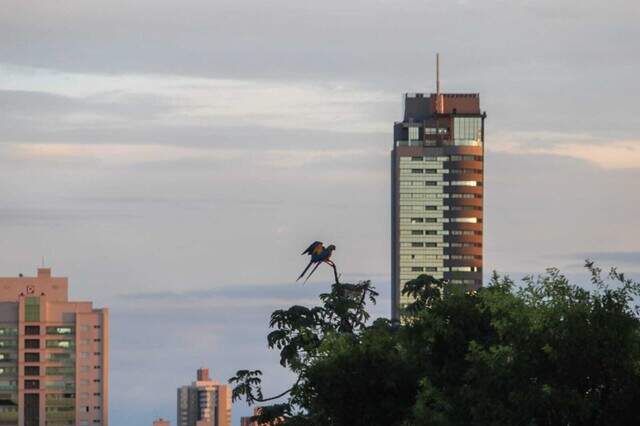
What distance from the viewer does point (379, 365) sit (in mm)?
67188

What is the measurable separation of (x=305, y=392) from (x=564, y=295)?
13223mm

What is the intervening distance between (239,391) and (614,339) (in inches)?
622

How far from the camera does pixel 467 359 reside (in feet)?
197

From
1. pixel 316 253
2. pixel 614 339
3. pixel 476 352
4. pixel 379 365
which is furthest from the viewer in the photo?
pixel 316 253

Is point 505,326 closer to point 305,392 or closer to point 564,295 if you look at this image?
point 564,295

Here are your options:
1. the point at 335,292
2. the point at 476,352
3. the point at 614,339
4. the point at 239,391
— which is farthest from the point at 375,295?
the point at 614,339

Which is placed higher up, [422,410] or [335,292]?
[335,292]

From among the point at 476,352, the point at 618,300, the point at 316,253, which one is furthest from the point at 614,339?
the point at 316,253

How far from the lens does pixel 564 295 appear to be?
2302 inches

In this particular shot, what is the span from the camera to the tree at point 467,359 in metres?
56.2

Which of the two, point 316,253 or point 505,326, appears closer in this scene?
point 505,326

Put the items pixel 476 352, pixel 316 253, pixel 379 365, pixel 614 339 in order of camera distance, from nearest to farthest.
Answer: pixel 614 339 < pixel 476 352 < pixel 379 365 < pixel 316 253

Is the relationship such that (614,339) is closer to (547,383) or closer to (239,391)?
(547,383)

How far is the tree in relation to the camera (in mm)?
56250
